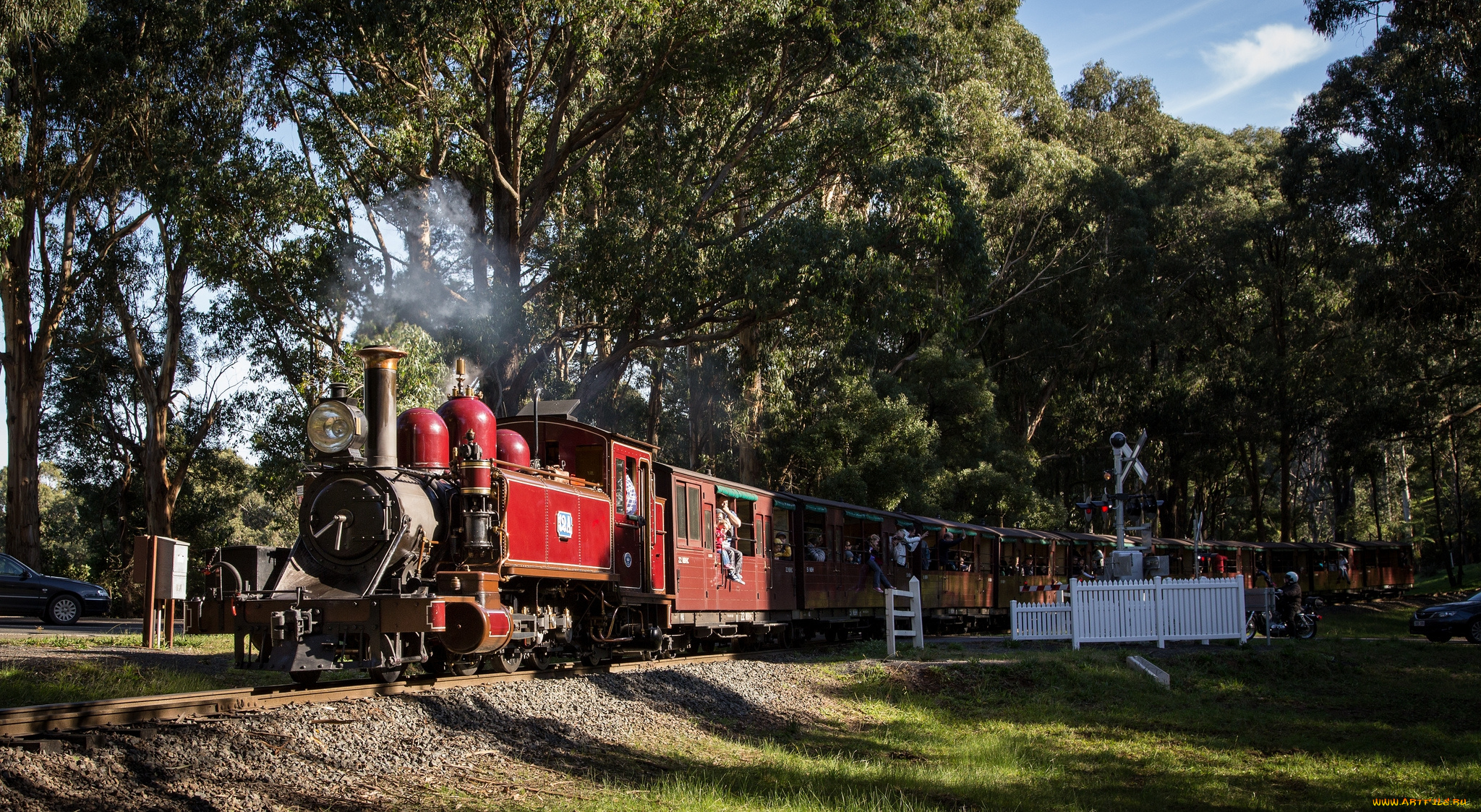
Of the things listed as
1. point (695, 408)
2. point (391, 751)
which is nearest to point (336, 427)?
point (391, 751)

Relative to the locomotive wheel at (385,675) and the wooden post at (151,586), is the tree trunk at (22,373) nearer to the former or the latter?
the wooden post at (151,586)

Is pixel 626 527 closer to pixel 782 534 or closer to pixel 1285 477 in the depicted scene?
pixel 782 534

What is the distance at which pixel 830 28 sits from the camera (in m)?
24.0

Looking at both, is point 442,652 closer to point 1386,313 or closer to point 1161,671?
point 1161,671

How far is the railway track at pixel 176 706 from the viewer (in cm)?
735

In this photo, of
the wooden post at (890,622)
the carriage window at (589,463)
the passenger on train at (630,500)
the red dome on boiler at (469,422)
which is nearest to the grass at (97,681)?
the red dome on boiler at (469,422)

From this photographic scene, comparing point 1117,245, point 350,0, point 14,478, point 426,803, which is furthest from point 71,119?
point 1117,245

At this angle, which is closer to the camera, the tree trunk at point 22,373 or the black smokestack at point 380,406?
the black smokestack at point 380,406

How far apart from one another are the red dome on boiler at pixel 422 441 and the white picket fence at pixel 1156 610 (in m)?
10.0

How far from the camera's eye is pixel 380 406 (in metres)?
10.3

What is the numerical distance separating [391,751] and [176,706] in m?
2.02

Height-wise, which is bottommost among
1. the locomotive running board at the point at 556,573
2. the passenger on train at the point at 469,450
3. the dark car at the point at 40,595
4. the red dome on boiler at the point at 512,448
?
the dark car at the point at 40,595

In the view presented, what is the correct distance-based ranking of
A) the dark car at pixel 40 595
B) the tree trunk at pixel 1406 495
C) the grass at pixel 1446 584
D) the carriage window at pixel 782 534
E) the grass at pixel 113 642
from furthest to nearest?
the tree trunk at pixel 1406 495 < the grass at pixel 1446 584 < the dark car at pixel 40 595 < the carriage window at pixel 782 534 < the grass at pixel 113 642

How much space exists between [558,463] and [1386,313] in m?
24.8
